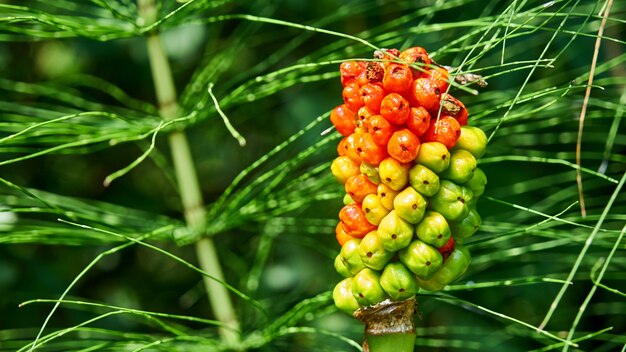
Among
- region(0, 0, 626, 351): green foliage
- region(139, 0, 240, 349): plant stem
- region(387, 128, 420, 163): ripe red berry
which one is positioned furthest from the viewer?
region(0, 0, 626, 351): green foliage

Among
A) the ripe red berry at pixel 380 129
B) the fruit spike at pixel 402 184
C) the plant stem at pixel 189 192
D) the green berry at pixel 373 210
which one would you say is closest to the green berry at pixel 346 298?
the fruit spike at pixel 402 184

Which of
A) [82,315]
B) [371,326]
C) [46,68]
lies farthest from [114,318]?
[371,326]

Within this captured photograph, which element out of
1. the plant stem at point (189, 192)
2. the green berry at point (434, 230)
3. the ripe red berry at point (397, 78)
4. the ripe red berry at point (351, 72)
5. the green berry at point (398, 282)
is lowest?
the green berry at point (398, 282)

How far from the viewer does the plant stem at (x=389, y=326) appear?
1130 mm

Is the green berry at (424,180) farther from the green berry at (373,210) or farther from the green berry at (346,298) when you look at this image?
the green berry at (346,298)

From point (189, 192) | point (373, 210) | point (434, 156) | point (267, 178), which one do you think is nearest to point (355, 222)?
point (373, 210)

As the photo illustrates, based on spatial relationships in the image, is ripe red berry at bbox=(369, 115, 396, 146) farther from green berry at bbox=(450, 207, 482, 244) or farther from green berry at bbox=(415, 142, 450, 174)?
green berry at bbox=(450, 207, 482, 244)

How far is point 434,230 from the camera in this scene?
3.55 ft

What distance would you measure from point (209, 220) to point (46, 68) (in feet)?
4.91

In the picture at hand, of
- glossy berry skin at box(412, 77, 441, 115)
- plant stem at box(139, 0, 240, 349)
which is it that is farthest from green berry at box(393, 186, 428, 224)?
plant stem at box(139, 0, 240, 349)

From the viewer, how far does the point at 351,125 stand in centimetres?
117

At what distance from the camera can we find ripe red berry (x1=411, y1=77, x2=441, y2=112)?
1.10 meters

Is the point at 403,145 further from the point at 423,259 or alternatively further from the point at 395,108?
the point at 423,259

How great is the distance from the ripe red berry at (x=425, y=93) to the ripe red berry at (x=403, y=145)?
0.05 m
